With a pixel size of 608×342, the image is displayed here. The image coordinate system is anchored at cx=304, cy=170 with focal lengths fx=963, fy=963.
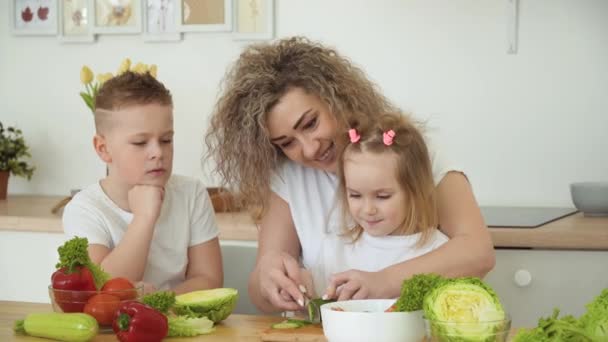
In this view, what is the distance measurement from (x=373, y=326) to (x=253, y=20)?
1.87 m

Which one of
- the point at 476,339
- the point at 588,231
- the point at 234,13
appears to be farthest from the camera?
the point at 234,13

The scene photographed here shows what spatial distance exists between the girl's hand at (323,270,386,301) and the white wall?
4.34 feet

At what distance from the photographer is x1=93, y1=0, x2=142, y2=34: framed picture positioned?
10.7 ft

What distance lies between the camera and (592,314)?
1.04 metres

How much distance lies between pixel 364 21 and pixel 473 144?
521mm

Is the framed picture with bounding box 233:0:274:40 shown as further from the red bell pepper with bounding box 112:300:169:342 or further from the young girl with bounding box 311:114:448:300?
the red bell pepper with bounding box 112:300:169:342

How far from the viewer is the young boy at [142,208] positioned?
2055 mm

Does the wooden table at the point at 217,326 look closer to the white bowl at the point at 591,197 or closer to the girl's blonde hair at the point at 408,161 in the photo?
the girl's blonde hair at the point at 408,161

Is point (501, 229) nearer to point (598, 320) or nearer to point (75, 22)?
point (598, 320)

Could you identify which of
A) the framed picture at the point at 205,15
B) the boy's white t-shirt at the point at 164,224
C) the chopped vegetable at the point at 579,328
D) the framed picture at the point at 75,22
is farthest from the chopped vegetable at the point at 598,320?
the framed picture at the point at 75,22

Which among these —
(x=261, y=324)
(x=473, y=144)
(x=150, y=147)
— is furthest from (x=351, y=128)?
(x=473, y=144)

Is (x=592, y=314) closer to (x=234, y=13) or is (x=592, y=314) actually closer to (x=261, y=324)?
(x=261, y=324)

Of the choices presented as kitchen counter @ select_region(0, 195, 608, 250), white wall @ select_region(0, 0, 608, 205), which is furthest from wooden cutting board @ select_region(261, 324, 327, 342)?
white wall @ select_region(0, 0, 608, 205)

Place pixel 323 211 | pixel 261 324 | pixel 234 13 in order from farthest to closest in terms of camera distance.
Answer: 1. pixel 234 13
2. pixel 323 211
3. pixel 261 324
